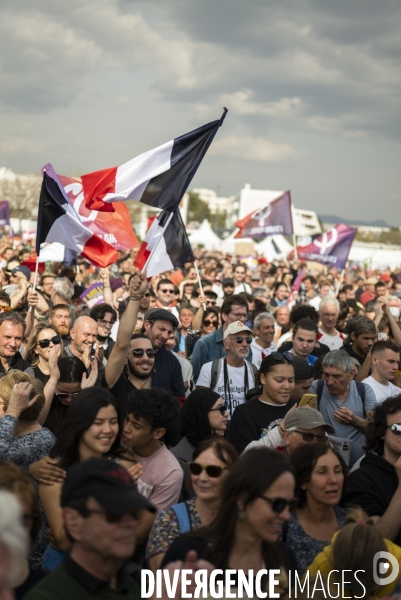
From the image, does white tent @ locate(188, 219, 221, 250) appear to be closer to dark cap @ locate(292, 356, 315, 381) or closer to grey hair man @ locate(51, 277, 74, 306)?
grey hair man @ locate(51, 277, 74, 306)

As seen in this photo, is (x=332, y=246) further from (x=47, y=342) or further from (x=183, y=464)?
(x=183, y=464)

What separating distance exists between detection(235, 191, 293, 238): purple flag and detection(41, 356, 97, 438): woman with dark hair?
524 inches

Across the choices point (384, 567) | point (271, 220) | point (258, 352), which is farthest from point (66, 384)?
point (271, 220)

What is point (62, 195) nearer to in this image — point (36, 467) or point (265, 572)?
point (36, 467)

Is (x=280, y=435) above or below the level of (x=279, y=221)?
below

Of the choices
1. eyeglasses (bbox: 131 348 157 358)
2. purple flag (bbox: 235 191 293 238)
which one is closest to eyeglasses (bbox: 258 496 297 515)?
eyeglasses (bbox: 131 348 157 358)

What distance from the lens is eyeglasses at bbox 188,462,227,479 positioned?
3.70 meters

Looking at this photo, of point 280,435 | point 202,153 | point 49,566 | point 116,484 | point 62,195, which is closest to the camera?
point 116,484

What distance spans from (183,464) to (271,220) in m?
14.0

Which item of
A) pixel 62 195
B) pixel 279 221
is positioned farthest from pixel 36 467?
pixel 279 221

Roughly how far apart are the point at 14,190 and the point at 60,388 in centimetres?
7267

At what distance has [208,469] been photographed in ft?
12.2

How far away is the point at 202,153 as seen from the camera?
8.32 metres

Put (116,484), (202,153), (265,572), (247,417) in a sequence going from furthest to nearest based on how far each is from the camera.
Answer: (202,153) → (247,417) → (265,572) → (116,484)
